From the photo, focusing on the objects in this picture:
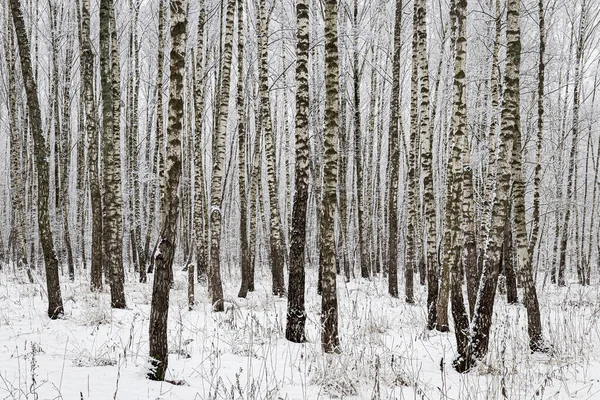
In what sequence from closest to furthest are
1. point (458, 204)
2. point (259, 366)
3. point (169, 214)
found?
point (169, 214)
point (259, 366)
point (458, 204)

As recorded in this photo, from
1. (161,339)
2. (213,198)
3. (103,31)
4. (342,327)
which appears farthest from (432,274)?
(103,31)

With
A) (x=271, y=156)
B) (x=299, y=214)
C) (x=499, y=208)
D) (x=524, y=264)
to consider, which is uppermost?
(x=271, y=156)

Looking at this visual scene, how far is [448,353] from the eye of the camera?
5.95 m

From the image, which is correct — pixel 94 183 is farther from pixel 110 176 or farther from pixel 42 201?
pixel 42 201

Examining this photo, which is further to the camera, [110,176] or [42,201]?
[110,176]

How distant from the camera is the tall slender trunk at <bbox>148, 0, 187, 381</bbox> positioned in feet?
13.8

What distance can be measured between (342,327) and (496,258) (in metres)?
3.03

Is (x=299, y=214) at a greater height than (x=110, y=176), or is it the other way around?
(x=110, y=176)

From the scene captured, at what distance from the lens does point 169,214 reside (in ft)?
14.0

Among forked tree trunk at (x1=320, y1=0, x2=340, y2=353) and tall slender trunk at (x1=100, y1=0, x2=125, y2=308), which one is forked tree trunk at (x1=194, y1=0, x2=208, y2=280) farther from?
forked tree trunk at (x1=320, y1=0, x2=340, y2=353)

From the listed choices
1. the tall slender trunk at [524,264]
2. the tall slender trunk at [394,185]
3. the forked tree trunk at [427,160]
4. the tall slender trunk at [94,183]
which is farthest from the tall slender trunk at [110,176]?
the tall slender trunk at [524,264]

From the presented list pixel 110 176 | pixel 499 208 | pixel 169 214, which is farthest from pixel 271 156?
pixel 169 214

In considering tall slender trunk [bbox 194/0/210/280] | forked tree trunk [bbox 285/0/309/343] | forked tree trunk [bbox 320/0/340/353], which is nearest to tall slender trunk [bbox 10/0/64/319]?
tall slender trunk [bbox 194/0/210/280]

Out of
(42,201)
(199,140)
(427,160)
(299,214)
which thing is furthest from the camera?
(199,140)
